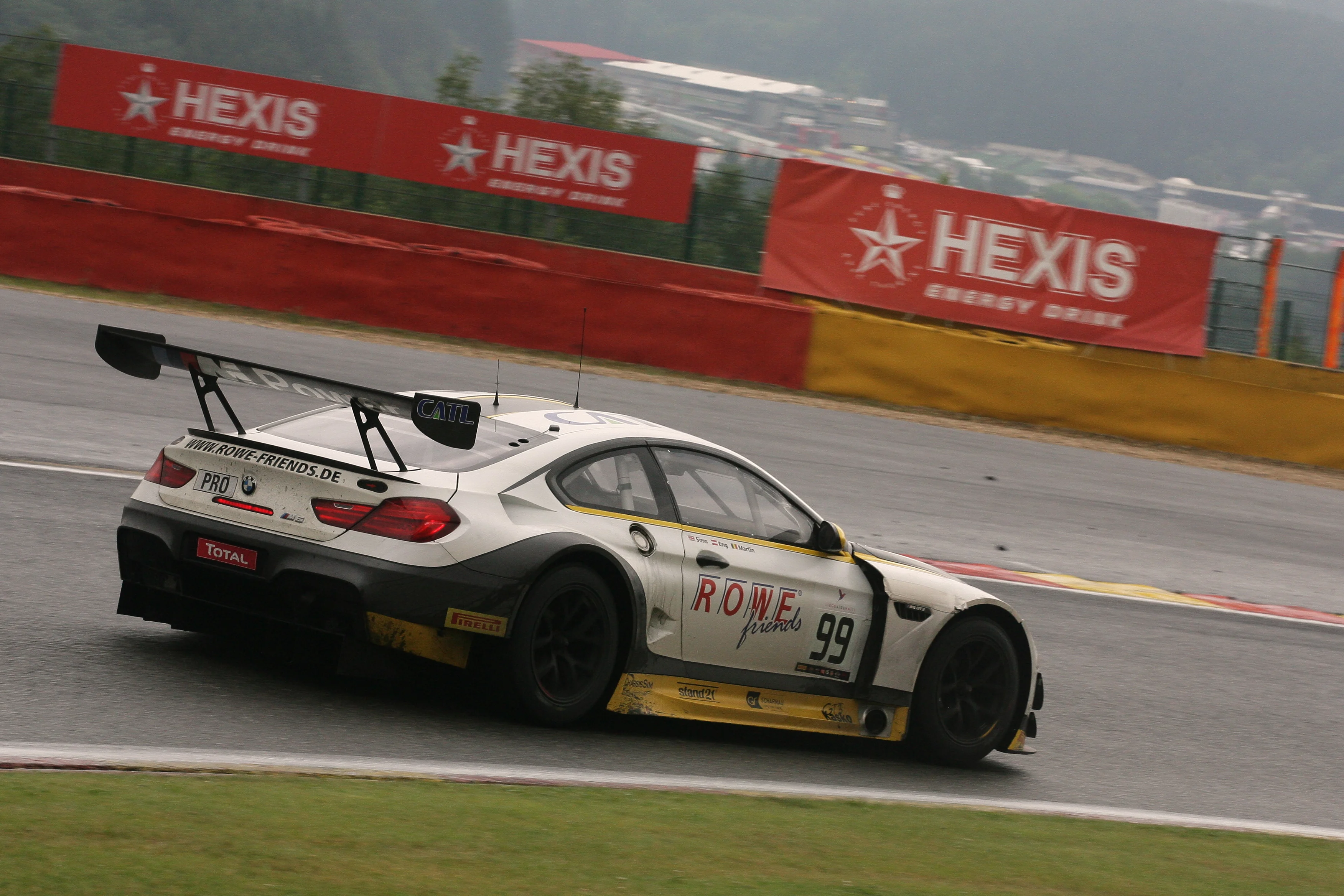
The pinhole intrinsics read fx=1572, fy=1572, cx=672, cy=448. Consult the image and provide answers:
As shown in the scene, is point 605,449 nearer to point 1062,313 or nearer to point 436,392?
point 436,392

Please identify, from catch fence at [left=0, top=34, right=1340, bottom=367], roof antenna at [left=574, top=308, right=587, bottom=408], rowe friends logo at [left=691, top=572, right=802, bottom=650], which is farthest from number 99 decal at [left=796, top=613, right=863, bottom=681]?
catch fence at [left=0, top=34, right=1340, bottom=367]

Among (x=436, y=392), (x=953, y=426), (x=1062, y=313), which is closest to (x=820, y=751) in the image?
(x=436, y=392)

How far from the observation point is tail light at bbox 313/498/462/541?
18.9 ft

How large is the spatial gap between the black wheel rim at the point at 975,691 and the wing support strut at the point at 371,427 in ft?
9.34

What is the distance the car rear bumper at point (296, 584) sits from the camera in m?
5.68

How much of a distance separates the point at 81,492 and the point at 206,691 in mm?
4033

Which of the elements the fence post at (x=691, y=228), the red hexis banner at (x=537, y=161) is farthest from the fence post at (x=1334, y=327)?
the red hexis banner at (x=537, y=161)

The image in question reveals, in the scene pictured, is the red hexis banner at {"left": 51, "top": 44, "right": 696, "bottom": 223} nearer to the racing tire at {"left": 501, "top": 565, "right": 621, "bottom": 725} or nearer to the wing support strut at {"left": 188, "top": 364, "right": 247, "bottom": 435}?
the wing support strut at {"left": 188, "top": 364, "right": 247, "bottom": 435}

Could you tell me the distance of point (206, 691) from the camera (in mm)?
6020

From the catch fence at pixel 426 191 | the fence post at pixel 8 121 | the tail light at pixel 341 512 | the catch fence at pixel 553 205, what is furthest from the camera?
the fence post at pixel 8 121

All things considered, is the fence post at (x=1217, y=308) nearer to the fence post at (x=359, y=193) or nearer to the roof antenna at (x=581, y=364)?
the roof antenna at (x=581, y=364)

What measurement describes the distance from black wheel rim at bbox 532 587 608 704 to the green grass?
2.60ft

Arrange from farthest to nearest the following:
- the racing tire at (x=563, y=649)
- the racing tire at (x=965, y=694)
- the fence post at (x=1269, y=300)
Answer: the fence post at (x=1269, y=300) < the racing tire at (x=965, y=694) < the racing tire at (x=563, y=649)

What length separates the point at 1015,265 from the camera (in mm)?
22641
